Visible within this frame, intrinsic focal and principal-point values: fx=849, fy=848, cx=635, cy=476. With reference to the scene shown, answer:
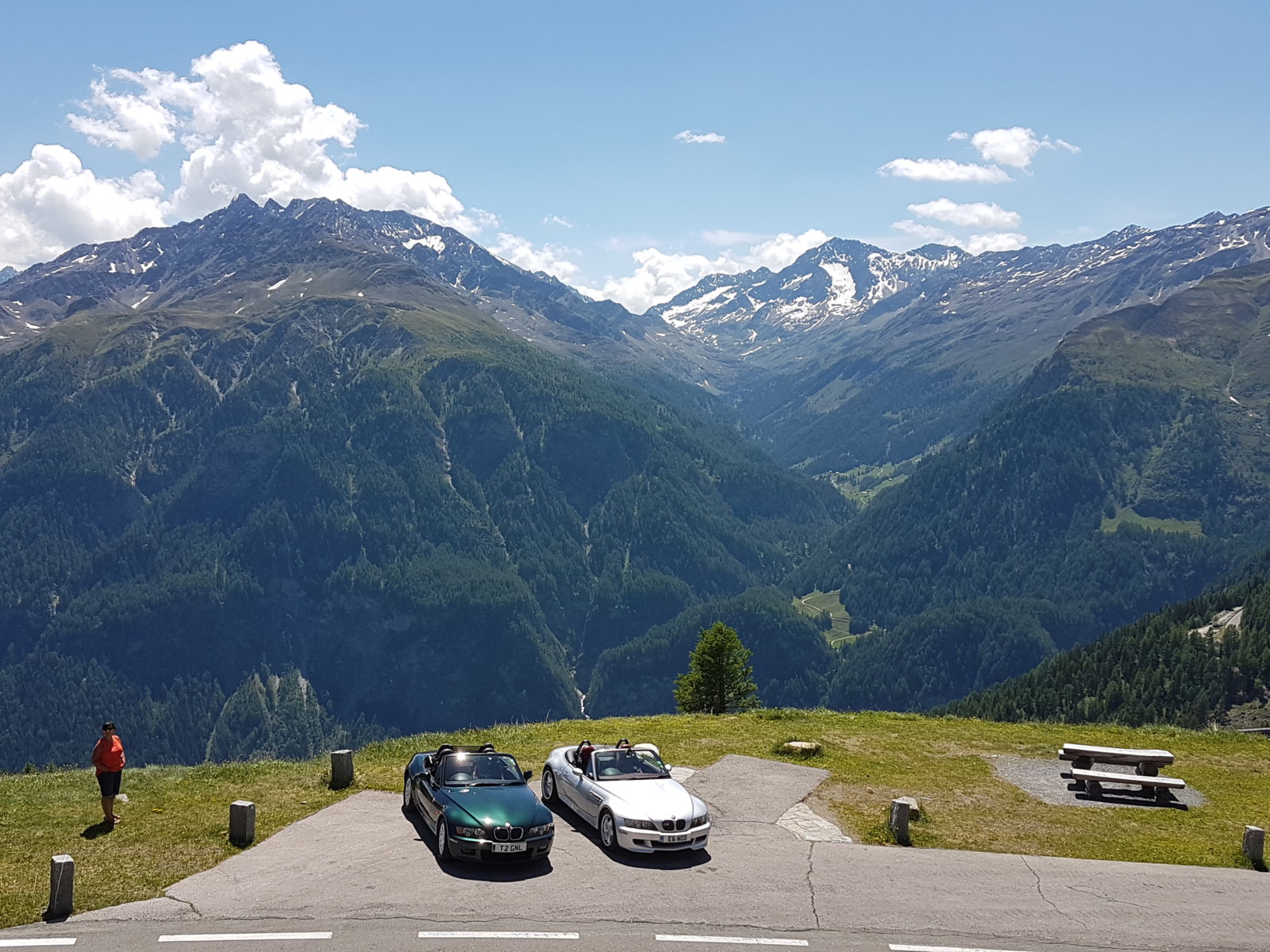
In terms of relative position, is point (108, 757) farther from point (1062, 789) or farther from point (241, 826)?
point (1062, 789)

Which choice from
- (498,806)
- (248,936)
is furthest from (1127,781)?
(248,936)

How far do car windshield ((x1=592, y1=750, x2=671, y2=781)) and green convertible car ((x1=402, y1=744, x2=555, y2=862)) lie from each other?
2.28 meters

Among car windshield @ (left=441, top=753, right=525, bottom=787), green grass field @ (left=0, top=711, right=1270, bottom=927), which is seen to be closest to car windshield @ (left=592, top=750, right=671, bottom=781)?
car windshield @ (left=441, top=753, right=525, bottom=787)

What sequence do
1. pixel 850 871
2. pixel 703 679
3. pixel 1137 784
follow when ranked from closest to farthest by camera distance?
pixel 850 871
pixel 1137 784
pixel 703 679

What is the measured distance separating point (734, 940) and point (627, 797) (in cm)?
586

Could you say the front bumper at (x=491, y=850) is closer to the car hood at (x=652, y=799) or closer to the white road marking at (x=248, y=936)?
the car hood at (x=652, y=799)

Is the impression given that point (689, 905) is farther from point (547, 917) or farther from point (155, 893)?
point (155, 893)

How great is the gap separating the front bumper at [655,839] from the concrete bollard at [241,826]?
32.1ft

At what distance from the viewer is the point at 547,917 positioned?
18250mm

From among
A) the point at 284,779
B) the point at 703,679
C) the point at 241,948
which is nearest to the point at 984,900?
the point at 241,948

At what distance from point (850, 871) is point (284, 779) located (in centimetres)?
1915

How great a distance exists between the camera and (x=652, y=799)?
22.7m

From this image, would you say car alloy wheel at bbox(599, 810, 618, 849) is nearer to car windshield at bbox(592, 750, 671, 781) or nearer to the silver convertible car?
the silver convertible car

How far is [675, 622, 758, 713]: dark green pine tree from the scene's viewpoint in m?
59.8
